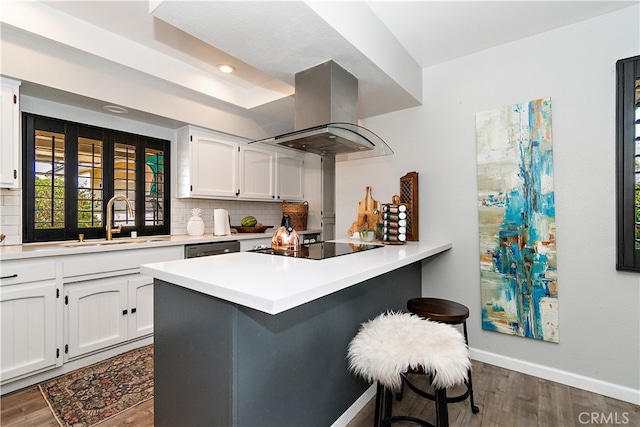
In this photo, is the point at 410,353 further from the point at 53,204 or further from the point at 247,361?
the point at 53,204

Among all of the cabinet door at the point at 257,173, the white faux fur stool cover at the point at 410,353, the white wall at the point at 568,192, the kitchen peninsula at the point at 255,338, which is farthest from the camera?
the cabinet door at the point at 257,173

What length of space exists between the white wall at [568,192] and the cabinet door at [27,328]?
2.96m

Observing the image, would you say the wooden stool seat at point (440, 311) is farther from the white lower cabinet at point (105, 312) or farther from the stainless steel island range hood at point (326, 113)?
the white lower cabinet at point (105, 312)

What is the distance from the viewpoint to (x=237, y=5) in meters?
1.57

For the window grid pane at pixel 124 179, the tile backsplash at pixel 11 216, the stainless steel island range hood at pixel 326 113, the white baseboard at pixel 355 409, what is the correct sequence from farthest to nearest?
1. the window grid pane at pixel 124 179
2. the tile backsplash at pixel 11 216
3. the stainless steel island range hood at pixel 326 113
4. the white baseboard at pixel 355 409

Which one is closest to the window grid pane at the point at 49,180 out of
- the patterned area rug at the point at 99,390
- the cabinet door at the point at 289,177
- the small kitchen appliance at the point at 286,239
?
the patterned area rug at the point at 99,390

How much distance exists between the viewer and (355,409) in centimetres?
175

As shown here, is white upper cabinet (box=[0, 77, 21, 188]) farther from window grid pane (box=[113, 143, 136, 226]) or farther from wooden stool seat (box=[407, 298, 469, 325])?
wooden stool seat (box=[407, 298, 469, 325])

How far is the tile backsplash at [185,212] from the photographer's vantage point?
227cm

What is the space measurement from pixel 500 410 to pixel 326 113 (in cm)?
215

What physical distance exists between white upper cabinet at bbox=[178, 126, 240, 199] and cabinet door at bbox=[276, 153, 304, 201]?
0.72m

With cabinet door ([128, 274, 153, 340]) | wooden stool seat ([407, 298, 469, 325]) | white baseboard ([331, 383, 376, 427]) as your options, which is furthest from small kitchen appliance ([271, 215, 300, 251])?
cabinet door ([128, 274, 153, 340])

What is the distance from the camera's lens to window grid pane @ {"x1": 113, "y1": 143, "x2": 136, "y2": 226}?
2908 mm

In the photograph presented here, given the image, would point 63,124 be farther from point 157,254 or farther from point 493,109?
point 493,109
